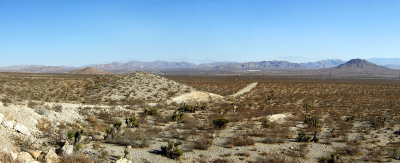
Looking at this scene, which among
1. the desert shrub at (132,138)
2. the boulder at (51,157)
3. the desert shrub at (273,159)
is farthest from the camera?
the desert shrub at (132,138)

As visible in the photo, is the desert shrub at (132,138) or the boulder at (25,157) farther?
the desert shrub at (132,138)

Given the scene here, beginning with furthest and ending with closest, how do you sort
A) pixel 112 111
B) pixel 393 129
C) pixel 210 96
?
pixel 210 96, pixel 112 111, pixel 393 129

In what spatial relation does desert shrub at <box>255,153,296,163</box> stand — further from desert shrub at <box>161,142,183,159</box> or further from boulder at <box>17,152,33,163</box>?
boulder at <box>17,152,33,163</box>

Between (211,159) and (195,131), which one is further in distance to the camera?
(195,131)

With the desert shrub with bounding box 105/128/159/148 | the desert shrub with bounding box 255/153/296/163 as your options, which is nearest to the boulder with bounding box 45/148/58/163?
the desert shrub with bounding box 105/128/159/148

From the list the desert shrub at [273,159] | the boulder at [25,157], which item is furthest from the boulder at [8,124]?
the desert shrub at [273,159]

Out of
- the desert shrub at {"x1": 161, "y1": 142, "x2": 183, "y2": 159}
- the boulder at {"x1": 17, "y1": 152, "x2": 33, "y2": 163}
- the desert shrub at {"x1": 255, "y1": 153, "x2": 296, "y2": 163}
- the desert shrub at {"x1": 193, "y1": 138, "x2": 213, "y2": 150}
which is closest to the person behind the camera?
the boulder at {"x1": 17, "y1": 152, "x2": 33, "y2": 163}

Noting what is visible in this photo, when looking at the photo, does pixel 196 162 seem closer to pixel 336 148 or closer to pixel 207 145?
pixel 207 145

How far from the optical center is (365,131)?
15891 millimetres

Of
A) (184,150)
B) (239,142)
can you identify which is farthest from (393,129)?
(184,150)

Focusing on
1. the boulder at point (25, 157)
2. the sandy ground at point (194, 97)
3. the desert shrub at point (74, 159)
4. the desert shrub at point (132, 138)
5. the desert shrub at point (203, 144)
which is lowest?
the sandy ground at point (194, 97)

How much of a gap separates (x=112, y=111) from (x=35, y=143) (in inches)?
386

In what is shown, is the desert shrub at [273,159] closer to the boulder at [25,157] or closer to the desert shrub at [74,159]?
the desert shrub at [74,159]

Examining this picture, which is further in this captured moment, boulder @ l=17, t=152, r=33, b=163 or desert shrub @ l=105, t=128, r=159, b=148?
desert shrub @ l=105, t=128, r=159, b=148
